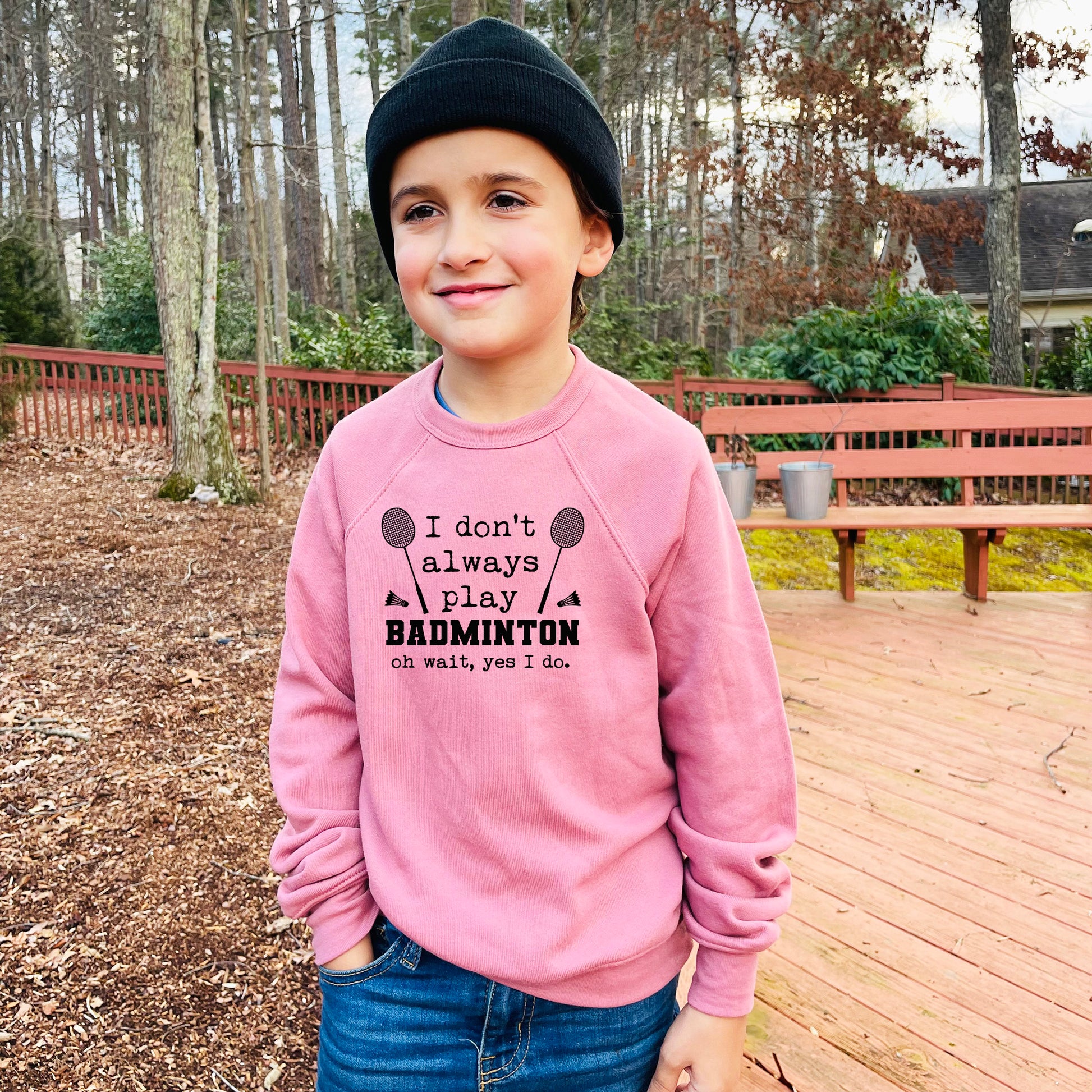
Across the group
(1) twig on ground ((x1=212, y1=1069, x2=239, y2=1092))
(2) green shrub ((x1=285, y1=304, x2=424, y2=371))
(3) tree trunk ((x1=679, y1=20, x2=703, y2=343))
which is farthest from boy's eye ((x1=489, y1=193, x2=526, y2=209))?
(3) tree trunk ((x1=679, y1=20, x2=703, y2=343))

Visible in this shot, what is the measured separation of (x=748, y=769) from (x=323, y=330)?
1576 cm

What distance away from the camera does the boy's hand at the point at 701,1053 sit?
1.11 m

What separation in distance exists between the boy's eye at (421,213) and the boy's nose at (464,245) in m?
0.05

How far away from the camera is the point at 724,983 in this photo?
110 centimetres

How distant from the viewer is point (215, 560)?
674 cm

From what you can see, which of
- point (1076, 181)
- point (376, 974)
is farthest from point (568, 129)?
point (1076, 181)

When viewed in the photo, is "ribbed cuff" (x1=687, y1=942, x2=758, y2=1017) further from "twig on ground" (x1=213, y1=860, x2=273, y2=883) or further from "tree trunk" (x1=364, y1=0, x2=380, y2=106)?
"tree trunk" (x1=364, y1=0, x2=380, y2=106)

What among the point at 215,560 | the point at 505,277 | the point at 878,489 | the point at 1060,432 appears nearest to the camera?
the point at 505,277

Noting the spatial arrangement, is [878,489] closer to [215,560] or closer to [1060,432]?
[1060,432]

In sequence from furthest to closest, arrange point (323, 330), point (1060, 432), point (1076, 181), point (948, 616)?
point (1076, 181), point (323, 330), point (1060, 432), point (948, 616)

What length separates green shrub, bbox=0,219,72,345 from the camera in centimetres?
1576

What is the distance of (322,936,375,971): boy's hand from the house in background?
19783mm

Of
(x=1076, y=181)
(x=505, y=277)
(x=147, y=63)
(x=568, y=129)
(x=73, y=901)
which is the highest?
(x=1076, y=181)

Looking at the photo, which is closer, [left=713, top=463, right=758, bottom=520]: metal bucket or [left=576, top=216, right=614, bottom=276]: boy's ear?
[left=576, top=216, right=614, bottom=276]: boy's ear
